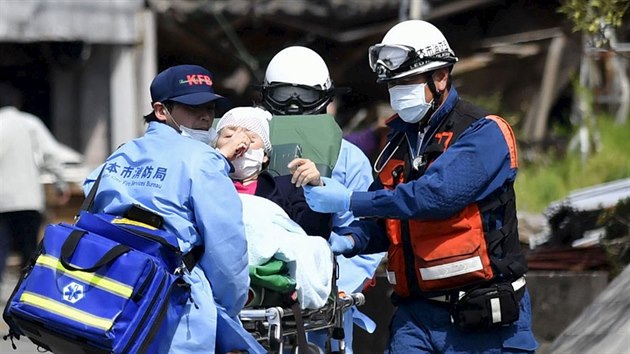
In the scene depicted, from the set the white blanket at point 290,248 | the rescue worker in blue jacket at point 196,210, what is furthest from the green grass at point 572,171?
the rescue worker in blue jacket at point 196,210

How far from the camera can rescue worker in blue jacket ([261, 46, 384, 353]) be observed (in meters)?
6.21

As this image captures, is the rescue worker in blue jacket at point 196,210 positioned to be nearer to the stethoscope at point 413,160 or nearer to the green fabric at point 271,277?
the green fabric at point 271,277

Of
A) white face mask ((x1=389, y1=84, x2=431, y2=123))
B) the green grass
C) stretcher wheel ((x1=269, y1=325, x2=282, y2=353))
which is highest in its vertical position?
white face mask ((x1=389, y1=84, x2=431, y2=123))

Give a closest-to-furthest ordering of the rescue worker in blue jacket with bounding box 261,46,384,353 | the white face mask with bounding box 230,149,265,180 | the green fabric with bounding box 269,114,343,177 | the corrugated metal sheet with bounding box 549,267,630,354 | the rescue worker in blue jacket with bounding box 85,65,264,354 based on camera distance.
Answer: the rescue worker in blue jacket with bounding box 85,65,264,354 → the white face mask with bounding box 230,149,265,180 → the green fabric with bounding box 269,114,343,177 → the rescue worker in blue jacket with bounding box 261,46,384,353 → the corrugated metal sheet with bounding box 549,267,630,354

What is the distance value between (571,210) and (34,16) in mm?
7851

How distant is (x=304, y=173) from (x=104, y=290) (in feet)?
3.51

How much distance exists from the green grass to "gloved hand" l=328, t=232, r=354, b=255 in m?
6.73

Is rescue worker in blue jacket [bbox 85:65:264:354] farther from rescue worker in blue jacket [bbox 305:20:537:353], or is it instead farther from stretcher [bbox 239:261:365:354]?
rescue worker in blue jacket [bbox 305:20:537:353]

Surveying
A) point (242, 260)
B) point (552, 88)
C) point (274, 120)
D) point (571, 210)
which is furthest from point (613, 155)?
point (242, 260)

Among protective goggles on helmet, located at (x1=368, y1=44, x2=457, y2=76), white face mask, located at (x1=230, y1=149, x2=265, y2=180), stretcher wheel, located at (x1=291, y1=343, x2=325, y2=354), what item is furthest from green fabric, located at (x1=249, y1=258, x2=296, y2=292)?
protective goggles on helmet, located at (x1=368, y1=44, x2=457, y2=76)

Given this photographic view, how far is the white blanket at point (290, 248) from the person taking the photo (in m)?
5.10

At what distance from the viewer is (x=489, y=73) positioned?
1627cm

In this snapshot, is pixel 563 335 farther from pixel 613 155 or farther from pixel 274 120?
pixel 613 155

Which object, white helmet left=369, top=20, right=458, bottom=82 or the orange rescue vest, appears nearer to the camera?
the orange rescue vest
